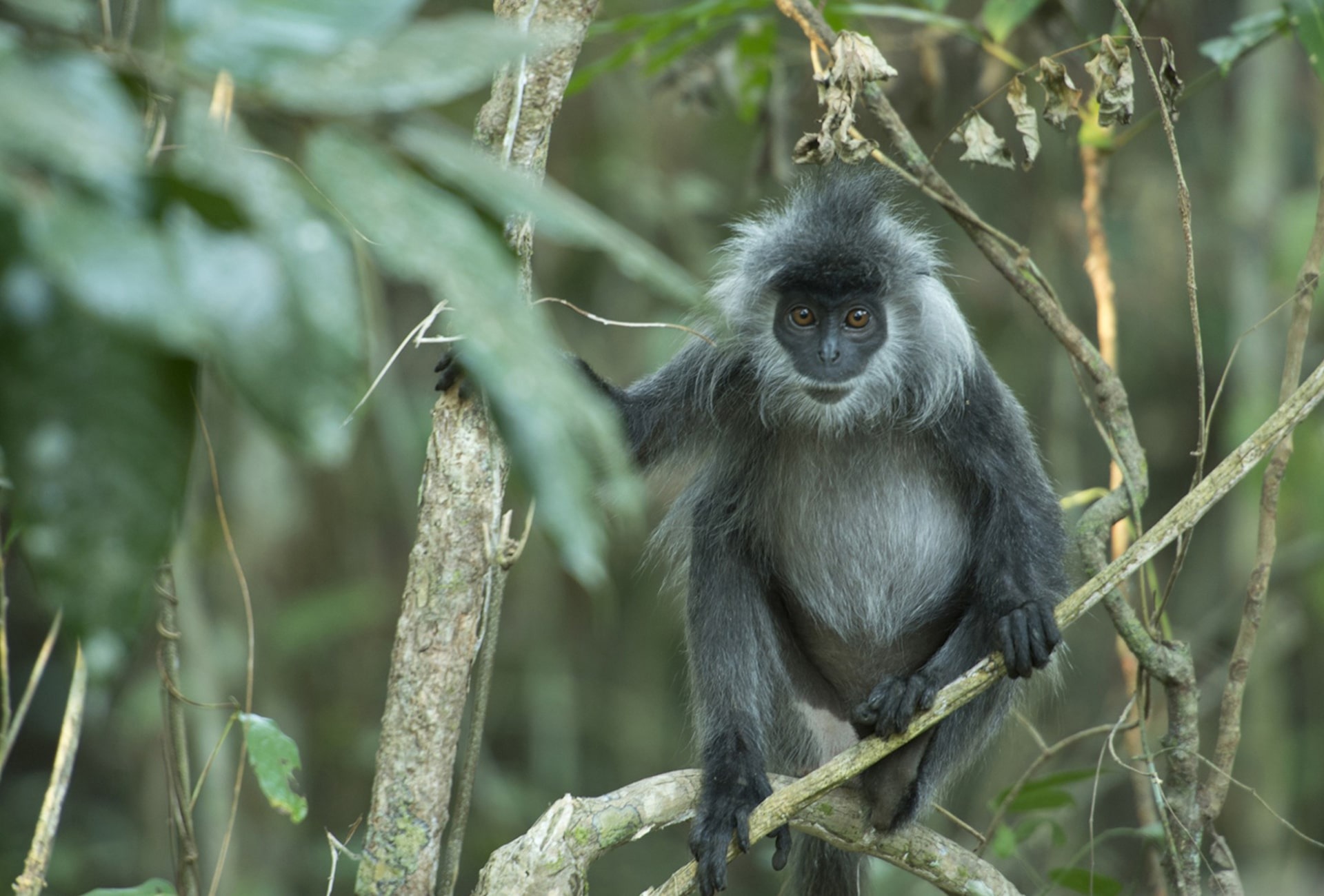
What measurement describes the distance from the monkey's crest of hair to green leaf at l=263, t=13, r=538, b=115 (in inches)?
138

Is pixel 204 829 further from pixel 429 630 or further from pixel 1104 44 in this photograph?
pixel 1104 44

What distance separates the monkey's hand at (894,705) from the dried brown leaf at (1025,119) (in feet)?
5.17

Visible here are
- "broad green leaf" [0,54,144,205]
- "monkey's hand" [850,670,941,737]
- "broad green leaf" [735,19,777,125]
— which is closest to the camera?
"broad green leaf" [0,54,144,205]

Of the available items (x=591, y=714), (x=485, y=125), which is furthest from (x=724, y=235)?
(x=485, y=125)

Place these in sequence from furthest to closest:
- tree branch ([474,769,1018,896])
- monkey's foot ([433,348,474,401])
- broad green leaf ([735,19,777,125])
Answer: broad green leaf ([735,19,777,125]), tree branch ([474,769,1018,896]), monkey's foot ([433,348,474,401])

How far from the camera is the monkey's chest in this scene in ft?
15.1

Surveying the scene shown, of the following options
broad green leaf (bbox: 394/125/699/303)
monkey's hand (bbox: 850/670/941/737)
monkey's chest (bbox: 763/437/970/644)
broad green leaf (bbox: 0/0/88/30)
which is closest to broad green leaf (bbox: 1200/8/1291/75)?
monkey's chest (bbox: 763/437/970/644)

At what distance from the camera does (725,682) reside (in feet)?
13.9

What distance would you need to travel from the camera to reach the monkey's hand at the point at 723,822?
3580 mm

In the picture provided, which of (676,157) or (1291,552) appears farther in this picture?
(676,157)

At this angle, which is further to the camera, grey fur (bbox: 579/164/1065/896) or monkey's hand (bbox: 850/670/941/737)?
grey fur (bbox: 579/164/1065/896)

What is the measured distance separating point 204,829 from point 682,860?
3774mm

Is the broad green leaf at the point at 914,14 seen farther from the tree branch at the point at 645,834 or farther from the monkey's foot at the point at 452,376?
the tree branch at the point at 645,834

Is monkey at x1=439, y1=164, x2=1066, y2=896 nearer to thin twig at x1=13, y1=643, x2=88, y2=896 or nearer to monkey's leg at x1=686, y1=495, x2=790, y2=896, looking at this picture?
monkey's leg at x1=686, y1=495, x2=790, y2=896
